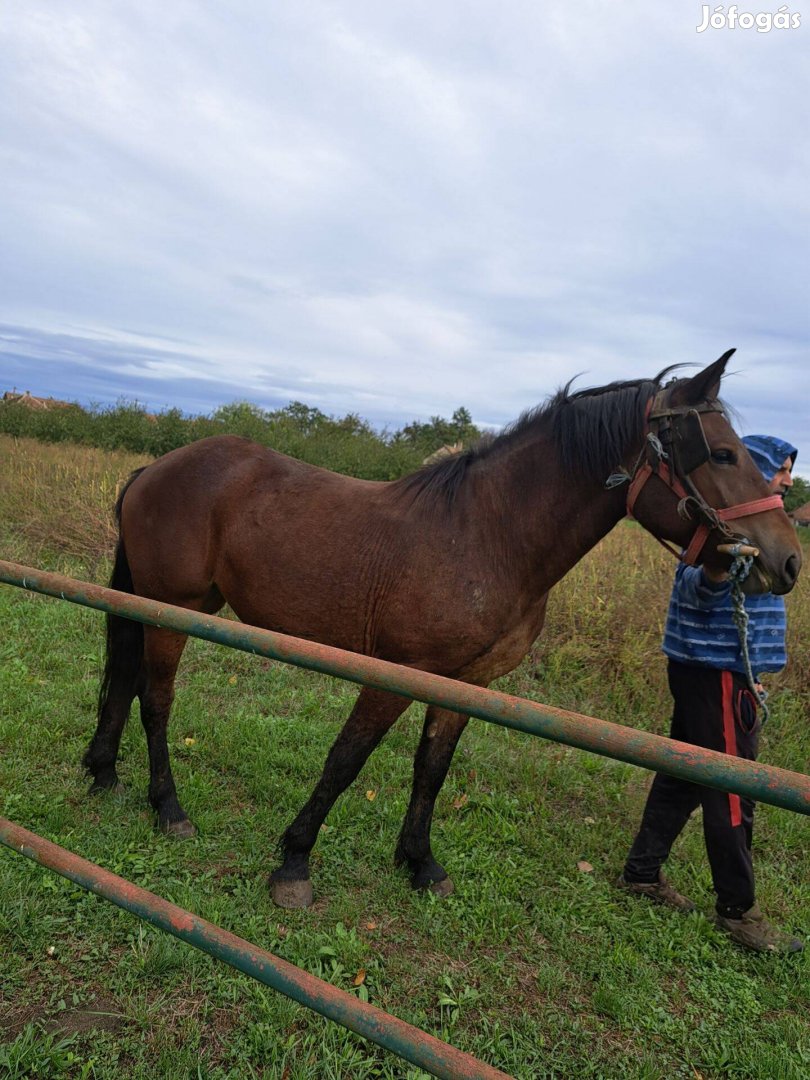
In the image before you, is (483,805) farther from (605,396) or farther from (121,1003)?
(605,396)

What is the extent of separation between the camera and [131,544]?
137 inches

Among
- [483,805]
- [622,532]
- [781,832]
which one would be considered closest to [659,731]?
[781,832]

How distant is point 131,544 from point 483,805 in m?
2.47

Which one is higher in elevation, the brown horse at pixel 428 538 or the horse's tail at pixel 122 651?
the brown horse at pixel 428 538

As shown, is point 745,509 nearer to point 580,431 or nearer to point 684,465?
point 684,465

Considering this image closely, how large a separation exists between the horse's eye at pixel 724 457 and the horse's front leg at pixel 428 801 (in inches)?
64.1

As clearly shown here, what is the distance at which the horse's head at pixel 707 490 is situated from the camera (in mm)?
2438

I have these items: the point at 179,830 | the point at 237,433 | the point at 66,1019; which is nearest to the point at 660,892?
the point at 179,830

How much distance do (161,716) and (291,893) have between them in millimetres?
1156

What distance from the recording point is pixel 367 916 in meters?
2.89

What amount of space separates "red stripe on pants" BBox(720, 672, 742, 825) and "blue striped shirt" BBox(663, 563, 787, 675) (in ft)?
0.21

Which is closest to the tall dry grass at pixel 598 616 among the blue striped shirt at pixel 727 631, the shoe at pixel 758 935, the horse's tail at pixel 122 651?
the shoe at pixel 758 935

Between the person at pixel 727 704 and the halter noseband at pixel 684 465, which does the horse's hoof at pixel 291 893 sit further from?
the halter noseband at pixel 684 465

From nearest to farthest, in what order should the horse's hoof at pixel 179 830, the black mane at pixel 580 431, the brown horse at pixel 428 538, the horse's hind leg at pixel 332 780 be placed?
the brown horse at pixel 428 538 < the black mane at pixel 580 431 < the horse's hind leg at pixel 332 780 < the horse's hoof at pixel 179 830
